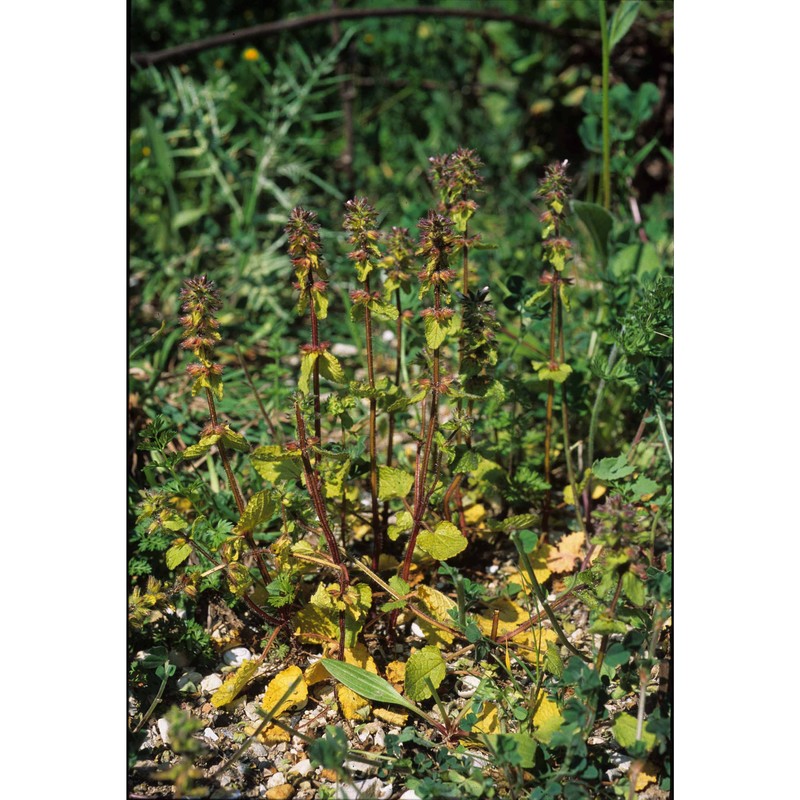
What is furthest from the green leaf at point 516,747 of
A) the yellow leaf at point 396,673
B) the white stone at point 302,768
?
the white stone at point 302,768

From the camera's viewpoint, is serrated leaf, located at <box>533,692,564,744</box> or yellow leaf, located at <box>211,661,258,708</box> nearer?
serrated leaf, located at <box>533,692,564,744</box>

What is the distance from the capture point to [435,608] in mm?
2070

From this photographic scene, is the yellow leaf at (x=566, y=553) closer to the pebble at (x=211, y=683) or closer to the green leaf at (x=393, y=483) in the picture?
the green leaf at (x=393, y=483)

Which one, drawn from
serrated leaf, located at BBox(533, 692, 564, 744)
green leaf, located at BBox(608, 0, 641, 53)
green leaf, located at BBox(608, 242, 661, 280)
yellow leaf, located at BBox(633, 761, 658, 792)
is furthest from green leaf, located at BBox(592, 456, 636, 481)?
green leaf, located at BBox(608, 0, 641, 53)

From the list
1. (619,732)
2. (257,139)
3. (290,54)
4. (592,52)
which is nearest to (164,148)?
(257,139)

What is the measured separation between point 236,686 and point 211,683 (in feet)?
0.47

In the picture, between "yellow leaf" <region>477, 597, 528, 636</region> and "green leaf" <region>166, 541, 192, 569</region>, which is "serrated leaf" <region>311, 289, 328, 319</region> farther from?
"yellow leaf" <region>477, 597, 528, 636</region>

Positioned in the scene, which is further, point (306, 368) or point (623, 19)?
point (623, 19)

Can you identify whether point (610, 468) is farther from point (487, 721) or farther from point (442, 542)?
point (487, 721)

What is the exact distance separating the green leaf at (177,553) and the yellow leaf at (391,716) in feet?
1.60

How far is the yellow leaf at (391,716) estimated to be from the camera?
1913mm

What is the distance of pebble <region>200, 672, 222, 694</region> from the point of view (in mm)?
2038

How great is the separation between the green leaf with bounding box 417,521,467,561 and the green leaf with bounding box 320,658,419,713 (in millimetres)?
262

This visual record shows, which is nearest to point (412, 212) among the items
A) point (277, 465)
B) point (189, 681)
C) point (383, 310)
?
point (383, 310)
